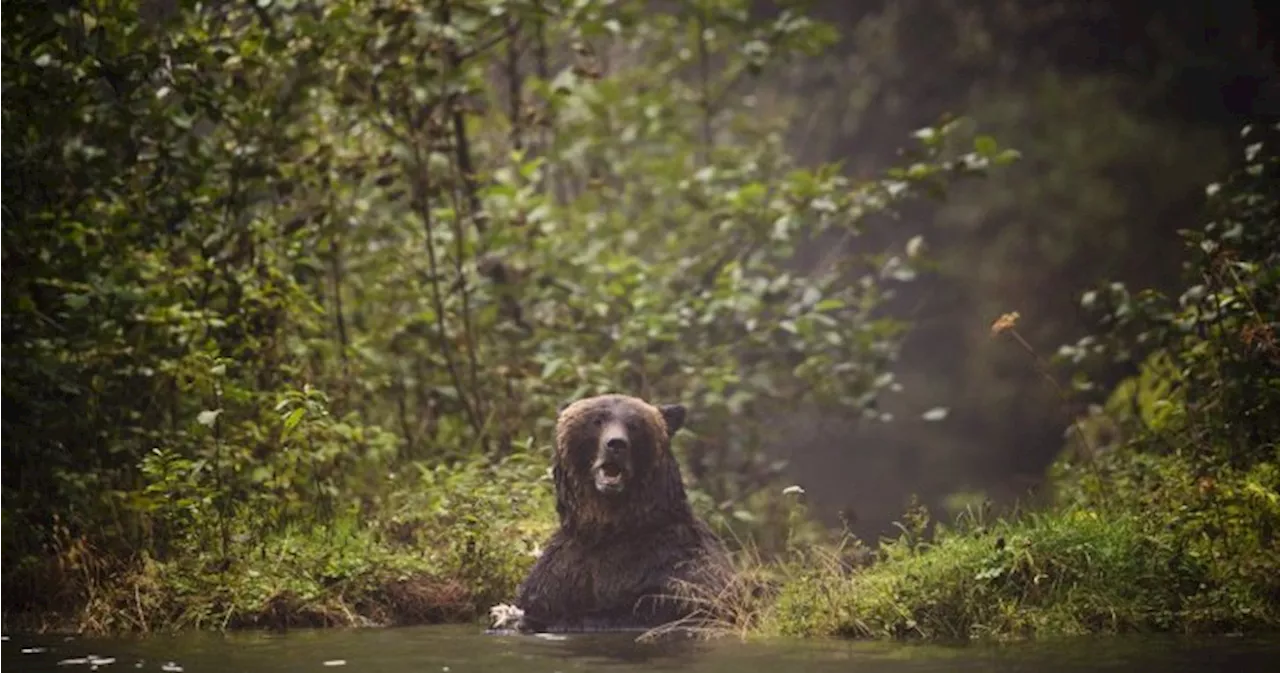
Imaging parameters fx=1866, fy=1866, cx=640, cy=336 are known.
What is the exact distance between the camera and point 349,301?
1530 cm

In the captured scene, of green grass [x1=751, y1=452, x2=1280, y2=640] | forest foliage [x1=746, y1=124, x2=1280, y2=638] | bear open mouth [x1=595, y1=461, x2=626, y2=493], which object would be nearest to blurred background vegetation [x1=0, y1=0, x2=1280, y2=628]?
bear open mouth [x1=595, y1=461, x2=626, y2=493]

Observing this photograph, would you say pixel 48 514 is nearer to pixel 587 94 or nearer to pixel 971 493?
pixel 587 94

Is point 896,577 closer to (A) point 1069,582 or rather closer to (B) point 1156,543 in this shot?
(A) point 1069,582

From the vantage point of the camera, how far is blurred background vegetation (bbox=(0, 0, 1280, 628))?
1159 cm

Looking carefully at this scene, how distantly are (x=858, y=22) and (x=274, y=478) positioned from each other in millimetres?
21383

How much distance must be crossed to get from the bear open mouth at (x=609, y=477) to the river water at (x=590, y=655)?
0.87 metres

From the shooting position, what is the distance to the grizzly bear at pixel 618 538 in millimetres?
10688

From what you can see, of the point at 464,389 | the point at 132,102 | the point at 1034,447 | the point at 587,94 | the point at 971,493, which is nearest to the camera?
the point at 132,102

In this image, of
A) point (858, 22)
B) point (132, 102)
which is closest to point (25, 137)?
point (132, 102)

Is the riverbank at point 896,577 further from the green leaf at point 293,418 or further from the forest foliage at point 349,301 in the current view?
the green leaf at point 293,418

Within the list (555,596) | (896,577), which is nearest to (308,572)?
(555,596)

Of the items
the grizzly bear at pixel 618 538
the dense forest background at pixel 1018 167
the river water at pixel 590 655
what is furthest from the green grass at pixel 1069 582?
the dense forest background at pixel 1018 167

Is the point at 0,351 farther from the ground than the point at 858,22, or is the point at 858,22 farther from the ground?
the point at 858,22

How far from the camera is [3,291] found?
1160cm
